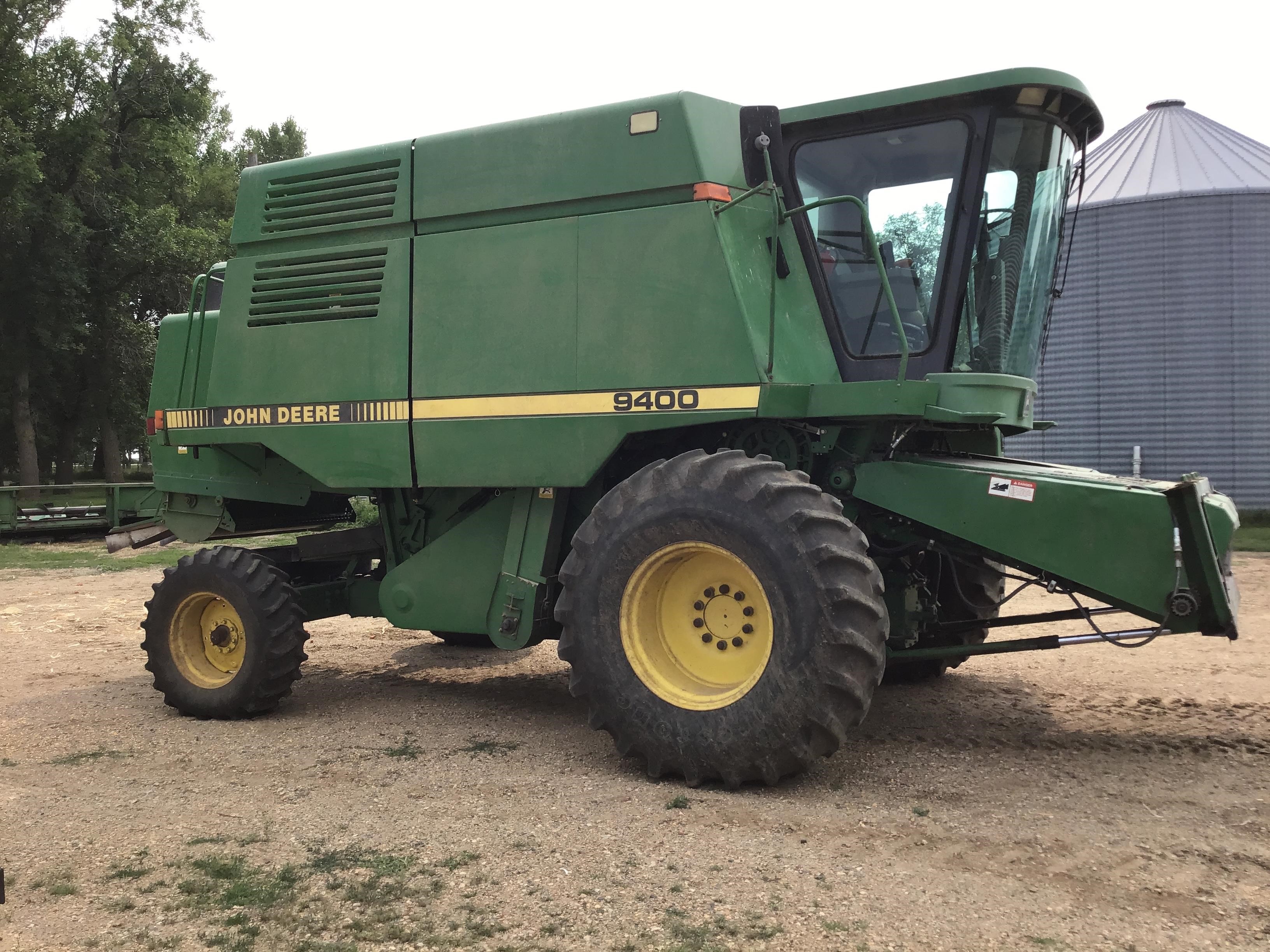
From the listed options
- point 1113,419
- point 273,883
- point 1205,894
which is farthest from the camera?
point 1113,419

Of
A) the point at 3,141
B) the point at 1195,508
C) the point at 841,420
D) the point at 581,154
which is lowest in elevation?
the point at 1195,508

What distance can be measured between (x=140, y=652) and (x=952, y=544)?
6.78 m

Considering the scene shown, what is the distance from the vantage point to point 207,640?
22.6 feet

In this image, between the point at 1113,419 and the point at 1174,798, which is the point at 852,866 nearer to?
the point at 1174,798

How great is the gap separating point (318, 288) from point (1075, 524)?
15.0 ft

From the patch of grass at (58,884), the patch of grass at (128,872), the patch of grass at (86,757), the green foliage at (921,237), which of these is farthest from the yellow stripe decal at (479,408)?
the patch of grass at (58,884)

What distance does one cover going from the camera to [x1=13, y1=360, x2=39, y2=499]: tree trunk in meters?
27.2

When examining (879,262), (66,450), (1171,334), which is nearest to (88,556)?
(879,262)

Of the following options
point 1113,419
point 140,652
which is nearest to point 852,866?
point 140,652

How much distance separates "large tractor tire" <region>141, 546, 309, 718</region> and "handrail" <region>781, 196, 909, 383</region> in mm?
3813

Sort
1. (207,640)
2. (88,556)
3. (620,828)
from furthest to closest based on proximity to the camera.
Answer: (88,556) → (207,640) → (620,828)

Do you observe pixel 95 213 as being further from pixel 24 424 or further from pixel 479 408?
pixel 479 408

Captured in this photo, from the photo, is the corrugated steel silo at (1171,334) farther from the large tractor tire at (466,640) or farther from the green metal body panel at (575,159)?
the green metal body panel at (575,159)

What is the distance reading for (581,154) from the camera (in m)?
5.82
